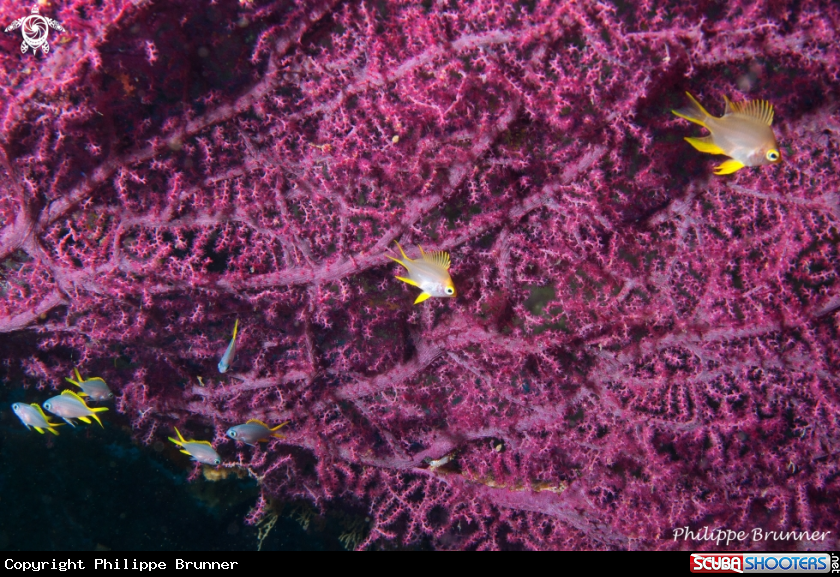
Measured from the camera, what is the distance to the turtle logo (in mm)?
2740

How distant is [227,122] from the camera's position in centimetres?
328

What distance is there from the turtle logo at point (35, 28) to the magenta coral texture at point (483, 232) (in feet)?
0.21

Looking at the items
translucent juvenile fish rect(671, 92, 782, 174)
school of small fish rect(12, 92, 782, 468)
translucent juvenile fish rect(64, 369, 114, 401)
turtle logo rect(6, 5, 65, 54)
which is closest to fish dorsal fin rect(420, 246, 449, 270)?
school of small fish rect(12, 92, 782, 468)

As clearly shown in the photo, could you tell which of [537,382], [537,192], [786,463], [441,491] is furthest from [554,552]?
[537,192]

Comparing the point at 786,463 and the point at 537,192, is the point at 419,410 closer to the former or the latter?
the point at 537,192

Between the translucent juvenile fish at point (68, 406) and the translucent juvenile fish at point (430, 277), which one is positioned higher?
the translucent juvenile fish at point (430, 277)

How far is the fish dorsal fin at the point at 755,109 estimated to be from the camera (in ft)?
8.45

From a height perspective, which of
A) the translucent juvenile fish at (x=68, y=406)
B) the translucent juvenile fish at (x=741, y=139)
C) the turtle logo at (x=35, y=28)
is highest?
→ the turtle logo at (x=35, y=28)

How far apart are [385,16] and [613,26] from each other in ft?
5.59

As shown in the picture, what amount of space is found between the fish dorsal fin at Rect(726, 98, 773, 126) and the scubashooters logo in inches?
149

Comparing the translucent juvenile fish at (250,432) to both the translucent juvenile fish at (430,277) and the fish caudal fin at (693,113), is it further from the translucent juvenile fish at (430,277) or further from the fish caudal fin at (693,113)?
the fish caudal fin at (693,113)

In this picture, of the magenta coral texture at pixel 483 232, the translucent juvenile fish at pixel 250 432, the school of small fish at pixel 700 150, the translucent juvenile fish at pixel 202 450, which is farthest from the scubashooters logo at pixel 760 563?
the translucent juvenile fish at pixel 202 450

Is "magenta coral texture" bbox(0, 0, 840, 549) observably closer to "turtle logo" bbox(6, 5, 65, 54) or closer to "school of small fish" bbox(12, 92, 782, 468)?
"turtle logo" bbox(6, 5, 65, 54)

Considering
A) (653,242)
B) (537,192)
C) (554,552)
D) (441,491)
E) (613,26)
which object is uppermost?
(613,26)
